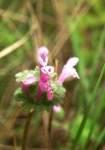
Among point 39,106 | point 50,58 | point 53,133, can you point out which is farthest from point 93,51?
point 39,106

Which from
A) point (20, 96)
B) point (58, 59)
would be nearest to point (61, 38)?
point (58, 59)

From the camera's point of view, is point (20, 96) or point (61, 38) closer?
point (20, 96)

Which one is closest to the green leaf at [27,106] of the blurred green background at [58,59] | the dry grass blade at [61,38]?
the blurred green background at [58,59]

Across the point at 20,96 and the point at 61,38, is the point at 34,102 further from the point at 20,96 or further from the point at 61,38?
the point at 61,38

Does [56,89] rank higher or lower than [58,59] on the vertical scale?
lower

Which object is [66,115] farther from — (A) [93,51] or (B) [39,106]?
(B) [39,106]

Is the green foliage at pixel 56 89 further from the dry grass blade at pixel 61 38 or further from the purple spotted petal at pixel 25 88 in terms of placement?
the dry grass blade at pixel 61 38

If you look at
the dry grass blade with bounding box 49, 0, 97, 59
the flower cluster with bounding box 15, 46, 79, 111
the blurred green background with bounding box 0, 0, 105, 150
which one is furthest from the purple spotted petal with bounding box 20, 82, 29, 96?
the dry grass blade with bounding box 49, 0, 97, 59
